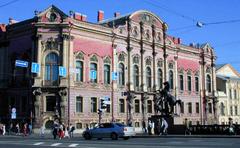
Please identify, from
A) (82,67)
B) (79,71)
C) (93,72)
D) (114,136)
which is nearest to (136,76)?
(93,72)

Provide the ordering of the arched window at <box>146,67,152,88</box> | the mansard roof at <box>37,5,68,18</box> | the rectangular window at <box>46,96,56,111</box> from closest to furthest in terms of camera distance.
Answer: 1. the rectangular window at <box>46,96,56,111</box>
2. the mansard roof at <box>37,5,68,18</box>
3. the arched window at <box>146,67,152,88</box>

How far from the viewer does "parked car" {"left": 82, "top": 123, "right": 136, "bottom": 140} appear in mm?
33188

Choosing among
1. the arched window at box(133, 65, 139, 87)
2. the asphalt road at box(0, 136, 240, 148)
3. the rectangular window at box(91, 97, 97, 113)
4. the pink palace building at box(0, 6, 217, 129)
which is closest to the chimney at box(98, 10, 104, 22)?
the pink palace building at box(0, 6, 217, 129)

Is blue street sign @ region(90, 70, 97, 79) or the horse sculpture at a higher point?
blue street sign @ region(90, 70, 97, 79)

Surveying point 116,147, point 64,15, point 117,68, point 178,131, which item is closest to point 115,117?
point 117,68

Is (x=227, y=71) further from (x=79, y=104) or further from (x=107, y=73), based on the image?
(x=79, y=104)

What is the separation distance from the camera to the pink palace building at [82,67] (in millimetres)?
50438

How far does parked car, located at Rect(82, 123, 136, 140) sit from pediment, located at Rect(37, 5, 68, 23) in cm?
2031

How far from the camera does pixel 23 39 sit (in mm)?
53344

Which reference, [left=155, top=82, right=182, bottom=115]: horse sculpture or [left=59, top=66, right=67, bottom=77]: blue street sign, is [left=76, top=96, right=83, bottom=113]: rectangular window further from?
[left=155, top=82, right=182, bottom=115]: horse sculpture

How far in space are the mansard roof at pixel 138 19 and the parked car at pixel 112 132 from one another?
26.6 metres

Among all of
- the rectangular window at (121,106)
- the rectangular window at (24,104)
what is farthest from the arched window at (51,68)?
the rectangular window at (121,106)

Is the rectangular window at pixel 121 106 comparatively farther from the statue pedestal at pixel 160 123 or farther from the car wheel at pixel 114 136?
the car wheel at pixel 114 136

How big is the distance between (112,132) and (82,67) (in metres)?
20.7
